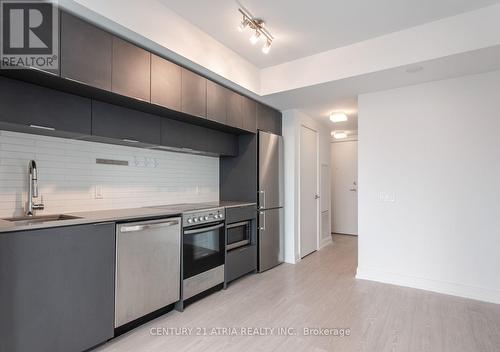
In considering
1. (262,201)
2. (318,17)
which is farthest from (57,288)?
(318,17)

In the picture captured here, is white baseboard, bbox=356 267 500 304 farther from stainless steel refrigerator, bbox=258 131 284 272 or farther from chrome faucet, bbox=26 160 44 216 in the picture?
chrome faucet, bbox=26 160 44 216

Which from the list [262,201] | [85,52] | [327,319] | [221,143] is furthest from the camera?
[262,201]

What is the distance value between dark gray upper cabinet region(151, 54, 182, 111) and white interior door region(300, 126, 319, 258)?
2543mm

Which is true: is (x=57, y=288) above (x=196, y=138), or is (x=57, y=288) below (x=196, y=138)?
below

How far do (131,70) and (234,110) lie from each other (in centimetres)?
141

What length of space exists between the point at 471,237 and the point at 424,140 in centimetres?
120

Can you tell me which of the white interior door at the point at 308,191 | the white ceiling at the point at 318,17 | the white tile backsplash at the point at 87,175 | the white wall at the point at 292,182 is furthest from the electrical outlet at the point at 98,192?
the white interior door at the point at 308,191

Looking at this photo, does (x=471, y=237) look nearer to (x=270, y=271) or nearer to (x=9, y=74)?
(x=270, y=271)

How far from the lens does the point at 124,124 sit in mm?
2547

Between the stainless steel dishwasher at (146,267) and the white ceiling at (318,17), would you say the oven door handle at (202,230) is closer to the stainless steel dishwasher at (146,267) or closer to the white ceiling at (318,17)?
the stainless steel dishwasher at (146,267)

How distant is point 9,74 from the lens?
1.83 meters

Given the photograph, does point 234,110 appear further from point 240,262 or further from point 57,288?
point 57,288

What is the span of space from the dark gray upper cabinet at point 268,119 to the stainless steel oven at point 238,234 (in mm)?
1392

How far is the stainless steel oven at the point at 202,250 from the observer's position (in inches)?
108
